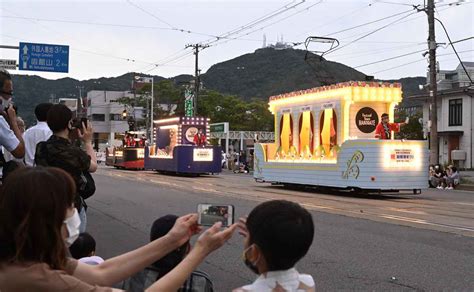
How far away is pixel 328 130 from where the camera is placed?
2062 centimetres

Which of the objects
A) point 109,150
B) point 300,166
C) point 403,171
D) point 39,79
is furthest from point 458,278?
point 39,79

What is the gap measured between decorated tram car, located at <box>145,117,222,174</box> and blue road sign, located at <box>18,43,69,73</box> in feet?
32.4

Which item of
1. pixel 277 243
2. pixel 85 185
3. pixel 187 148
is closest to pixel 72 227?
pixel 277 243

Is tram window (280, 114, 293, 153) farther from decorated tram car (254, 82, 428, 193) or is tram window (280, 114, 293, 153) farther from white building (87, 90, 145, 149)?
white building (87, 90, 145, 149)

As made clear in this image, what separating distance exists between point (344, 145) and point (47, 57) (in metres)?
14.2

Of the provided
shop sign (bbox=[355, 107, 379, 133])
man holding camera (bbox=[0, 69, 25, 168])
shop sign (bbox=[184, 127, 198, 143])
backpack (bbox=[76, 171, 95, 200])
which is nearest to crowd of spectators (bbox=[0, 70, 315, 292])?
backpack (bbox=[76, 171, 95, 200])

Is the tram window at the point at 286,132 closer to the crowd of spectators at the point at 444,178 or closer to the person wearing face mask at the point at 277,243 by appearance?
the crowd of spectators at the point at 444,178

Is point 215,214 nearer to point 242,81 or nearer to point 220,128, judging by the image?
point 220,128

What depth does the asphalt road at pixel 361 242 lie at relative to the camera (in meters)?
6.81

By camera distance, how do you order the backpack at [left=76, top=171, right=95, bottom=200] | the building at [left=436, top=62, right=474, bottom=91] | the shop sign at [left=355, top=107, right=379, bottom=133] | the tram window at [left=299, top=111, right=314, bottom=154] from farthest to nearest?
the building at [left=436, top=62, right=474, bottom=91]
the tram window at [left=299, top=111, right=314, bottom=154]
the shop sign at [left=355, top=107, right=379, bottom=133]
the backpack at [left=76, top=171, right=95, bottom=200]

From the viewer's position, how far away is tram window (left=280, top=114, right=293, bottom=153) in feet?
77.0

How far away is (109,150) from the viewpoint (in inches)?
2037

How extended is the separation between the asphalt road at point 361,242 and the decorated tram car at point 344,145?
195 cm

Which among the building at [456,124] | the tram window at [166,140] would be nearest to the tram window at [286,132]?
the tram window at [166,140]
